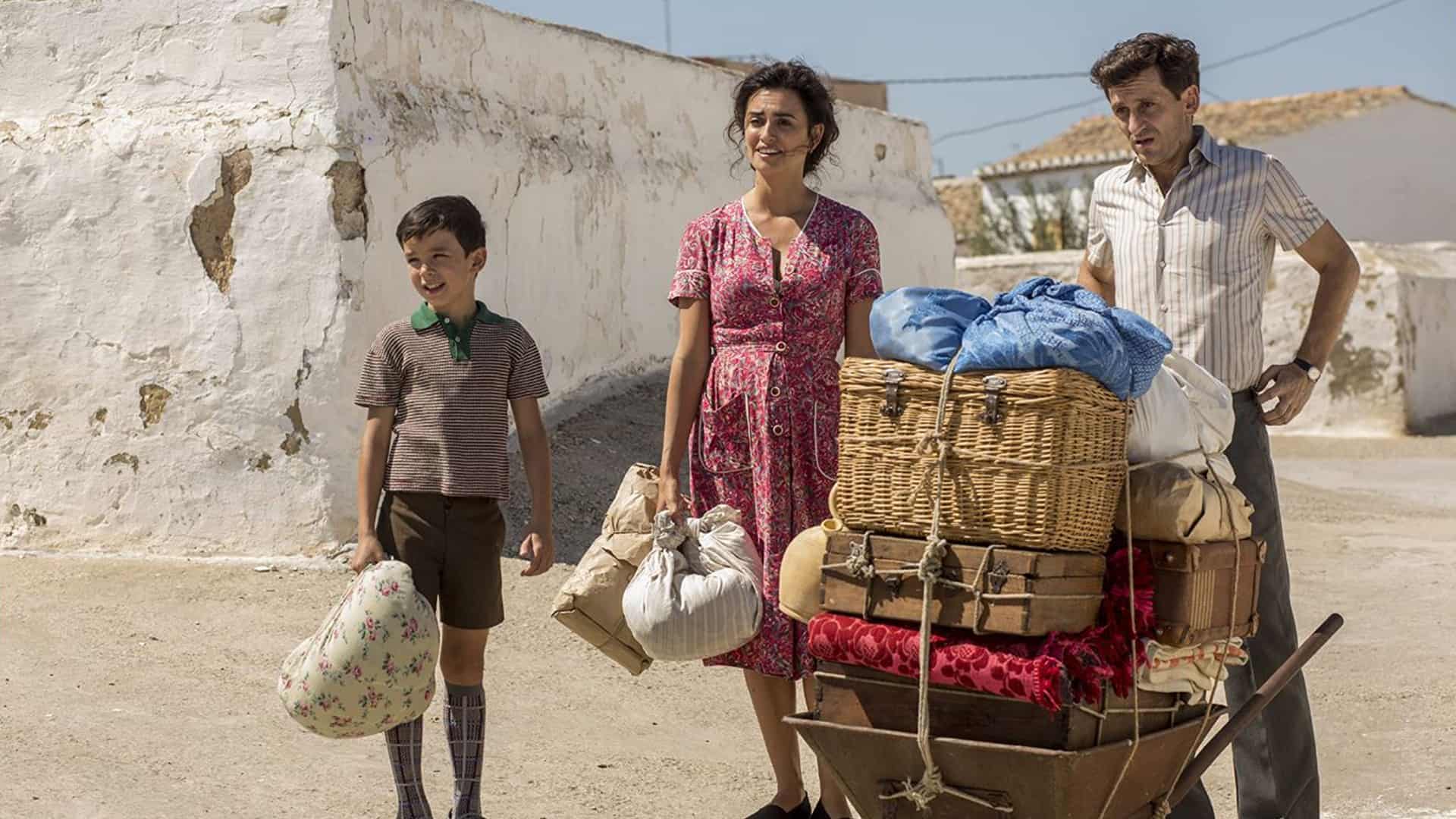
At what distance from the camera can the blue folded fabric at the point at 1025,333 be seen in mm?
2988

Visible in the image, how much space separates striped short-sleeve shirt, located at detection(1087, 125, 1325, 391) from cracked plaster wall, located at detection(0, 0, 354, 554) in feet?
12.6

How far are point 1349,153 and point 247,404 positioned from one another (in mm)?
28292

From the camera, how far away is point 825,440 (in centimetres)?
411

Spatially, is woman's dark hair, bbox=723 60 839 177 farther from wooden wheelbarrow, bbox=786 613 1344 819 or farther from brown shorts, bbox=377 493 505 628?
wooden wheelbarrow, bbox=786 613 1344 819

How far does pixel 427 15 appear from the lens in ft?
25.1

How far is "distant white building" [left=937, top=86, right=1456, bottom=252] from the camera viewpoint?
31.0 m

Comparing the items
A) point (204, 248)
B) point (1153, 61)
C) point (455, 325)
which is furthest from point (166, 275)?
point (1153, 61)

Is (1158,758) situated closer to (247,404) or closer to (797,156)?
(797,156)

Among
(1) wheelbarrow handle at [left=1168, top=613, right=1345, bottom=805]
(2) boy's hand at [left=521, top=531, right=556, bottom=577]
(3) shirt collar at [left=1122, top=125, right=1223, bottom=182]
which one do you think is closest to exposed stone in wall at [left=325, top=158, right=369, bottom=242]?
(2) boy's hand at [left=521, top=531, right=556, bottom=577]

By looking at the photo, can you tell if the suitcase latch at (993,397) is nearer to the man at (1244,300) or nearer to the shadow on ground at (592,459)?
the man at (1244,300)

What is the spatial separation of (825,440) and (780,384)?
0.58ft

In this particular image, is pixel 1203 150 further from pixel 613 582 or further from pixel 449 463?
pixel 449 463

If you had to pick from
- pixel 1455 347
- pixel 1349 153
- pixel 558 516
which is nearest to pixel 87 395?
pixel 558 516

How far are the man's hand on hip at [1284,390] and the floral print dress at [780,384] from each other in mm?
955
